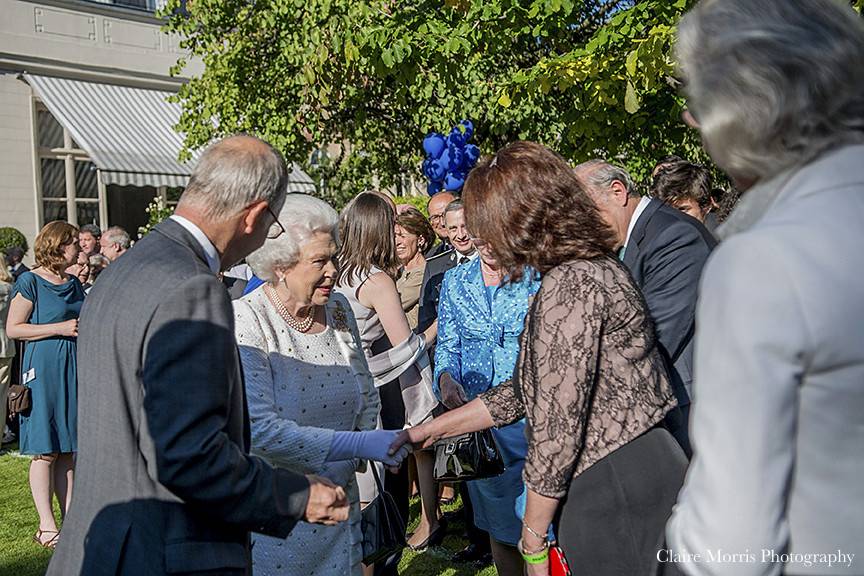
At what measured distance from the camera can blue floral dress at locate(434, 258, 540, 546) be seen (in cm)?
411

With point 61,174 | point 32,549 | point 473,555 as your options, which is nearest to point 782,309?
point 473,555

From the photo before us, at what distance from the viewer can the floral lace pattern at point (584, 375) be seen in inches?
102

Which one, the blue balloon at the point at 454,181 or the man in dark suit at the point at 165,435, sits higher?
the blue balloon at the point at 454,181

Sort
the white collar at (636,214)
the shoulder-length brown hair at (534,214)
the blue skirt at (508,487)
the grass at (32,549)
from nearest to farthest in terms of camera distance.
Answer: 1. the shoulder-length brown hair at (534,214)
2. the blue skirt at (508,487)
3. the white collar at (636,214)
4. the grass at (32,549)

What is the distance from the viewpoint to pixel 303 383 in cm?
334

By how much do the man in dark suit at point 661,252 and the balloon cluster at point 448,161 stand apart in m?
4.44

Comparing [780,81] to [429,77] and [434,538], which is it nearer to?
[434,538]

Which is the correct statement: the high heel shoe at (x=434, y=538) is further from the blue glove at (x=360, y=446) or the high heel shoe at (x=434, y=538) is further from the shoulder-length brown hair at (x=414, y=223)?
the blue glove at (x=360, y=446)

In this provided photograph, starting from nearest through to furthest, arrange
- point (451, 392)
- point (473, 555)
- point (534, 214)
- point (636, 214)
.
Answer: point (534, 214)
point (451, 392)
point (636, 214)
point (473, 555)

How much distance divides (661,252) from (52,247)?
4834mm

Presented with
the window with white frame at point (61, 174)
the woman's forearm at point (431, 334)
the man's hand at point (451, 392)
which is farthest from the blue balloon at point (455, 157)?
the window with white frame at point (61, 174)

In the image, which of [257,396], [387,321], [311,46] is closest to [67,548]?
[257,396]

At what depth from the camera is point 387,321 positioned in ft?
16.5

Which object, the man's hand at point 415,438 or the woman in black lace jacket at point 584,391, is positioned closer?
the woman in black lace jacket at point 584,391
